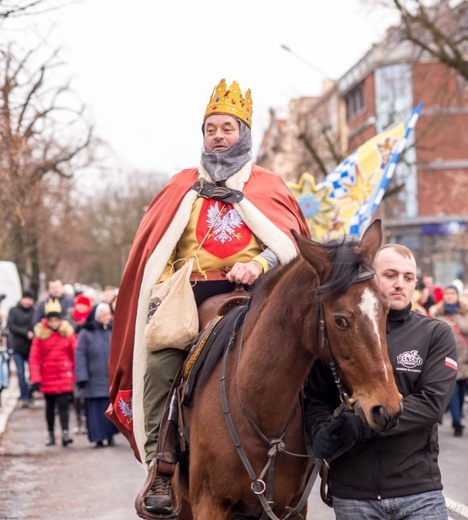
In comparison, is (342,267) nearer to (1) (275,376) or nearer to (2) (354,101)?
(1) (275,376)

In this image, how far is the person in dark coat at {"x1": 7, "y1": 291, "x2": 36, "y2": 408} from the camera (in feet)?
68.6

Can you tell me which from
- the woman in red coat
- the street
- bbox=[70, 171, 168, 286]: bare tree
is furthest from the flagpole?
bbox=[70, 171, 168, 286]: bare tree

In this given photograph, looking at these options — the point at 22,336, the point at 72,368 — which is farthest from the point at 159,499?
the point at 22,336

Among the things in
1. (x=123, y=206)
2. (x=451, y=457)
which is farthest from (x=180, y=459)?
(x=123, y=206)

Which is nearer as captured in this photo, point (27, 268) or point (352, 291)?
point (352, 291)

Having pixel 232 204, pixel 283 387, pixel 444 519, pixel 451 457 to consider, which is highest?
pixel 232 204

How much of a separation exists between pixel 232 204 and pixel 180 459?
1525 millimetres

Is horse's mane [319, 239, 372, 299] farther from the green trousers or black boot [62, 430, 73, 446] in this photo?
black boot [62, 430, 73, 446]

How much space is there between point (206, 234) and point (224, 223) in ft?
0.41

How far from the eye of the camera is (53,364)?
52.2 ft

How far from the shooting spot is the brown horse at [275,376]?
4676 mm

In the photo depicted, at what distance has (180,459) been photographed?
239 inches

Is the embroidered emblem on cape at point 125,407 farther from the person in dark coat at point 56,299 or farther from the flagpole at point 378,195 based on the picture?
the person in dark coat at point 56,299

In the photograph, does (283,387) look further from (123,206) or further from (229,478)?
(123,206)
